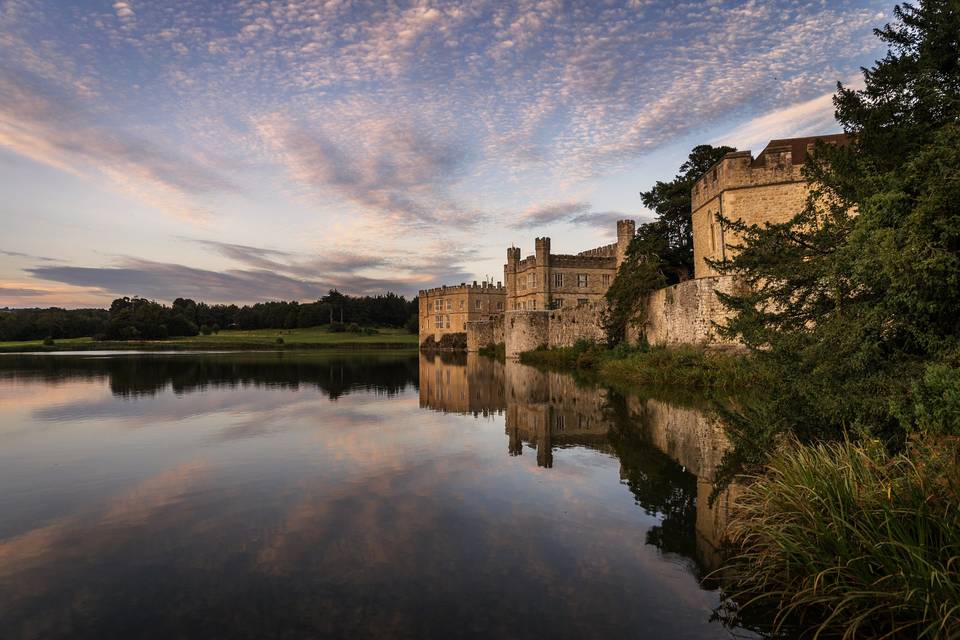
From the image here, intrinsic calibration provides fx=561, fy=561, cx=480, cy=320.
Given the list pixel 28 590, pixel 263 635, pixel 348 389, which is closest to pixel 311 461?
pixel 28 590

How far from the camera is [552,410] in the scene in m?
16.7

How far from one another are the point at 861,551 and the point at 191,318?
427ft

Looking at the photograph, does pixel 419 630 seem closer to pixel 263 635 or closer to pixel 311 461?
pixel 263 635

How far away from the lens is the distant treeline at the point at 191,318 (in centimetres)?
9100

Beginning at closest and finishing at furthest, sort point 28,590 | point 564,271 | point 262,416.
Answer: point 28,590 < point 262,416 < point 564,271

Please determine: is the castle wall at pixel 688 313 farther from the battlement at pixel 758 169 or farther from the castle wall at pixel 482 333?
the castle wall at pixel 482 333

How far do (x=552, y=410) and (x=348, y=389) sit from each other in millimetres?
10870

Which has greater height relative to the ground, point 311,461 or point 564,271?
point 564,271

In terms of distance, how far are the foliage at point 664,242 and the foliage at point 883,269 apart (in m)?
21.8

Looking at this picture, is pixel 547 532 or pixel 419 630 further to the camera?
pixel 547 532

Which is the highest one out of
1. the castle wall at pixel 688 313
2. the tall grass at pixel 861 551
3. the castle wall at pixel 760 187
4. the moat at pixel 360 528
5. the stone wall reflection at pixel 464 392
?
the castle wall at pixel 760 187

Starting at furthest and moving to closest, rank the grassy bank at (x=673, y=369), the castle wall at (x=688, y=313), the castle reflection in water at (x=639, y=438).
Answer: the castle wall at (x=688, y=313) < the grassy bank at (x=673, y=369) < the castle reflection in water at (x=639, y=438)

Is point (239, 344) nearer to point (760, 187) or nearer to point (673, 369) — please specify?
point (673, 369)

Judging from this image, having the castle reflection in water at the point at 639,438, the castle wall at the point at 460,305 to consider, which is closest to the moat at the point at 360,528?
the castle reflection in water at the point at 639,438
